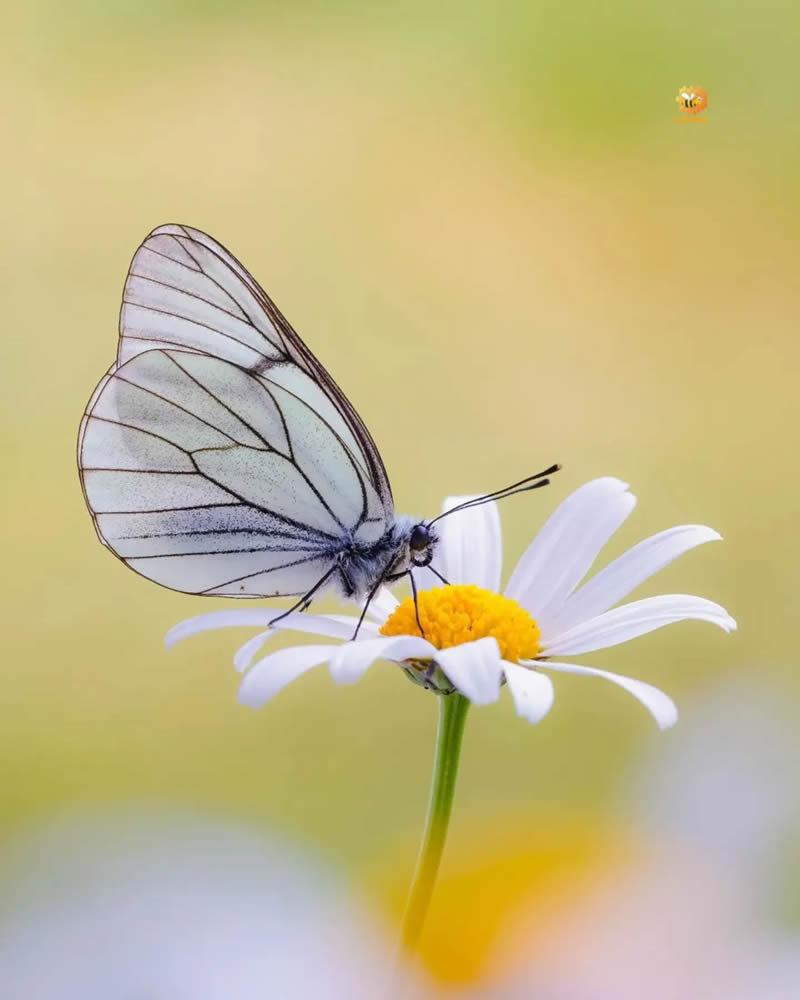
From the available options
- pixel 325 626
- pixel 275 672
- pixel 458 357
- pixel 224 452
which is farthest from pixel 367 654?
pixel 458 357

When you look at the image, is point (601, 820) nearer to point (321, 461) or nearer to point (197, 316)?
point (321, 461)

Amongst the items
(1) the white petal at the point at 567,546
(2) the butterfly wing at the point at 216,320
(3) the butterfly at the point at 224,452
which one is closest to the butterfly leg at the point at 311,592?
(3) the butterfly at the point at 224,452

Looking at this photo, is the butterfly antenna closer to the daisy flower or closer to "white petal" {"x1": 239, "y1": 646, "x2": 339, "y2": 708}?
the daisy flower

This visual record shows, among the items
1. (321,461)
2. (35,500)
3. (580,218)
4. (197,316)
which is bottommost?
(35,500)

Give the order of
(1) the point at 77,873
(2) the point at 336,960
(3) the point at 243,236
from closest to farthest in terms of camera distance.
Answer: (2) the point at 336,960 < (1) the point at 77,873 < (3) the point at 243,236

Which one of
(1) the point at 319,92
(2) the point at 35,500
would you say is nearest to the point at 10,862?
(2) the point at 35,500

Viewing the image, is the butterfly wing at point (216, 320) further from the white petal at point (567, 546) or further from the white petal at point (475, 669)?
the white petal at point (475, 669)
